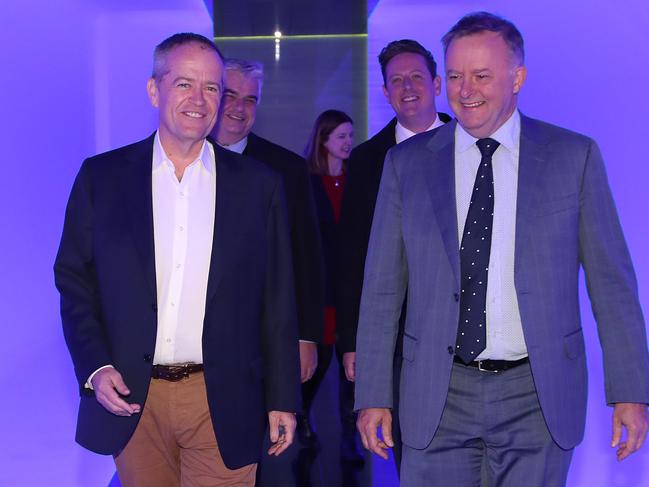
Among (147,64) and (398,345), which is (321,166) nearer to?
(147,64)

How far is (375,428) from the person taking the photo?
2.86 metres

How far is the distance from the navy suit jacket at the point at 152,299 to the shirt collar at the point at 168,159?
0.03 metres

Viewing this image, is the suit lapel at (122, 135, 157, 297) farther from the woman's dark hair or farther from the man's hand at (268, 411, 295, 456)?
the woman's dark hair

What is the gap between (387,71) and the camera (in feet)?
13.3

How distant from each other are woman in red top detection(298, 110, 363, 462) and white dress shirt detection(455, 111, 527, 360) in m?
2.56

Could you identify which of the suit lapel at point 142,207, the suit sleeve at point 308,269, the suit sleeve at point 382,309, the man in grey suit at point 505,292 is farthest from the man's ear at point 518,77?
the suit sleeve at point 308,269

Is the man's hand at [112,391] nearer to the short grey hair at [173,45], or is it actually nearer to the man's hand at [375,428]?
the man's hand at [375,428]

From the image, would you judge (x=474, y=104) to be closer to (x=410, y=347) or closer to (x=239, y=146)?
(x=410, y=347)

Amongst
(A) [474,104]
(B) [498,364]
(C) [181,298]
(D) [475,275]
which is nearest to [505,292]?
(D) [475,275]

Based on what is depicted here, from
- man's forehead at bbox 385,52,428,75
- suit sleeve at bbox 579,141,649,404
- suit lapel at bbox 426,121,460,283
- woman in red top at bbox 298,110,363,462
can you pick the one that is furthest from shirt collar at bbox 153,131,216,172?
woman in red top at bbox 298,110,363,462

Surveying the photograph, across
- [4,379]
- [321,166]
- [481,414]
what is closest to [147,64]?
[321,166]

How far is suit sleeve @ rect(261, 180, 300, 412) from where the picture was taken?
2943 millimetres

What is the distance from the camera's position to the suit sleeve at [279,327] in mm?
2943

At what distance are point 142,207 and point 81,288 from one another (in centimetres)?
30
